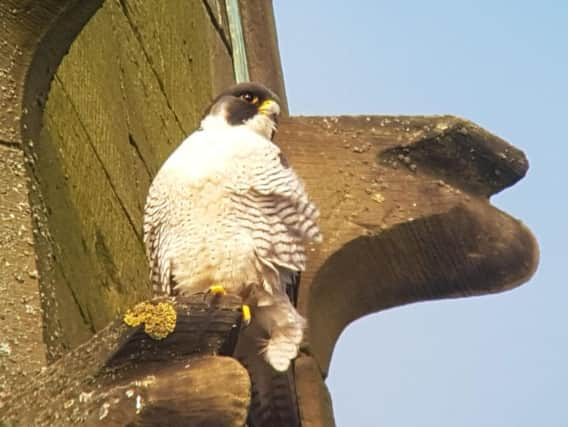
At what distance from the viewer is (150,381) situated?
7.41 ft

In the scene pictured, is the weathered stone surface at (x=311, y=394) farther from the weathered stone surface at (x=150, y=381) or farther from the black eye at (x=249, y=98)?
the weathered stone surface at (x=150, y=381)

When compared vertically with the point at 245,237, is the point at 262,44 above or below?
below

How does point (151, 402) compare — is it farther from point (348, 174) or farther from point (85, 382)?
point (348, 174)

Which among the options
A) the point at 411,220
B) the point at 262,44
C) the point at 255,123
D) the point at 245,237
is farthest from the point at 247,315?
the point at 262,44

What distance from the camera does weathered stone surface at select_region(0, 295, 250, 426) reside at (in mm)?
2213

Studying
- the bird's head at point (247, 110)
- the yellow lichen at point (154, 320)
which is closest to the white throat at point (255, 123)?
the bird's head at point (247, 110)

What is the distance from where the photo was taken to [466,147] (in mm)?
3861

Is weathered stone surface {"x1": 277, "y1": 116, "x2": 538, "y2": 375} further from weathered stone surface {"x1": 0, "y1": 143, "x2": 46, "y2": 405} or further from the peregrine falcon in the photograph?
weathered stone surface {"x1": 0, "y1": 143, "x2": 46, "y2": 405}

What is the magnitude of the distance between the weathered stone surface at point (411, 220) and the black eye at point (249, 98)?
0.32m

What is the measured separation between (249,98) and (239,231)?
798mm

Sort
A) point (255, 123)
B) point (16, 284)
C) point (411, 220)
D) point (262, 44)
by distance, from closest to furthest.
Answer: point (16, 284)
point (411, 220)
point (255, 123)
point (262, 44)

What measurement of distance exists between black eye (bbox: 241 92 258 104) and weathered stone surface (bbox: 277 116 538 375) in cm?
32

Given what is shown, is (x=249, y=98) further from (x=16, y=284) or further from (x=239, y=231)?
(x=16, y=284)

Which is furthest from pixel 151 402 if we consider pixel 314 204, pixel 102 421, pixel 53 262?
pixel 314 204
